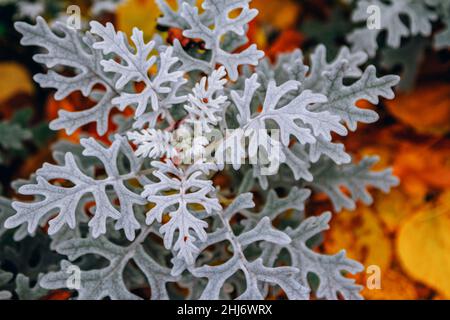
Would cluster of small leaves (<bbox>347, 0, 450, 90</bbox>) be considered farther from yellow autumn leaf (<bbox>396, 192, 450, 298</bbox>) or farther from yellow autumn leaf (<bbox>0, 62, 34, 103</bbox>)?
yellow autumn leaf (<bbox>0, 62, 34, 103</bbox>)

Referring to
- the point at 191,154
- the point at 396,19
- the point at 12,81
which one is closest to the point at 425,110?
the point at 396,19

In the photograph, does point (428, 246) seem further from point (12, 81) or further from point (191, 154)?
point (12, 81)

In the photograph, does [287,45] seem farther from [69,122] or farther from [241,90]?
[69,122]

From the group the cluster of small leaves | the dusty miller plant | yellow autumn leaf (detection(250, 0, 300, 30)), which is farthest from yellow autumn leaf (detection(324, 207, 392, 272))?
yellow autumn leaf (detection(250, 0, 300, 30))

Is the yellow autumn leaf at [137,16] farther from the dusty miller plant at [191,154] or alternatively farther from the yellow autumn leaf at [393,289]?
the yellow autumn leaf at [393,289]
